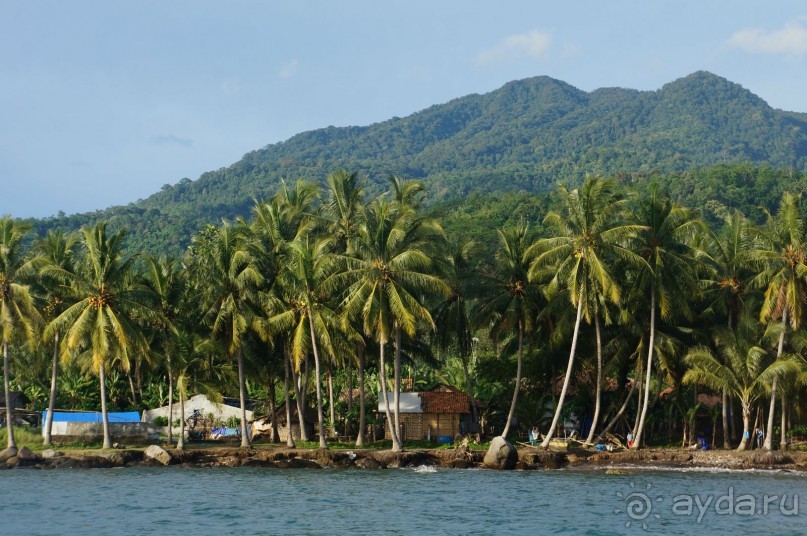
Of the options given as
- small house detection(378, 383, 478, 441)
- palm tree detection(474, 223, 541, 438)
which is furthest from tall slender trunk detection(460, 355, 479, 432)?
palm tree detection(474, 223, 541, 438)

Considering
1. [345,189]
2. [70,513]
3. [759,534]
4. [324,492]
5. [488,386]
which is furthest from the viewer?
[488,386]

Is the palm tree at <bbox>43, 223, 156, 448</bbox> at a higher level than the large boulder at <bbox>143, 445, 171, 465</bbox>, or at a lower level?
higher

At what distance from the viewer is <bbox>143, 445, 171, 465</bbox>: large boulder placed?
4747 centimetres

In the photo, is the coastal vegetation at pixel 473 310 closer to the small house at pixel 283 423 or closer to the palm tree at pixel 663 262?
the palm tree at pixel 663 262

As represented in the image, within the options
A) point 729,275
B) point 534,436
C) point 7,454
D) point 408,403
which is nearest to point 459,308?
point 408,403

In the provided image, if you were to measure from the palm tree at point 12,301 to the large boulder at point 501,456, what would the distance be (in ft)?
76.1

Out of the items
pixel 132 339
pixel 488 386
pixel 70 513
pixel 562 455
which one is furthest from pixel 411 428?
pixel 70 513

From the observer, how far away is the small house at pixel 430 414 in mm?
56094

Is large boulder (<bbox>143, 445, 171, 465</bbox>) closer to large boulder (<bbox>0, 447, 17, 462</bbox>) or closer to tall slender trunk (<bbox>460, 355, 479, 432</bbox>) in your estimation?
large boulder (<bbox>0, 447, 17, 462</bbox>)

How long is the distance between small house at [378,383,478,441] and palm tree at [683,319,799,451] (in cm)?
1388

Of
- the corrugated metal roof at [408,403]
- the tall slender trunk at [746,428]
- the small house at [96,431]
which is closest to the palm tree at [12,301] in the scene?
the small house at [96,431]

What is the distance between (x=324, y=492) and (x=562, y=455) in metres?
15.2

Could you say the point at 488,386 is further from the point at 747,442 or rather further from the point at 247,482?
the point at 247,482

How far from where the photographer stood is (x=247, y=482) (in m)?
40.6
